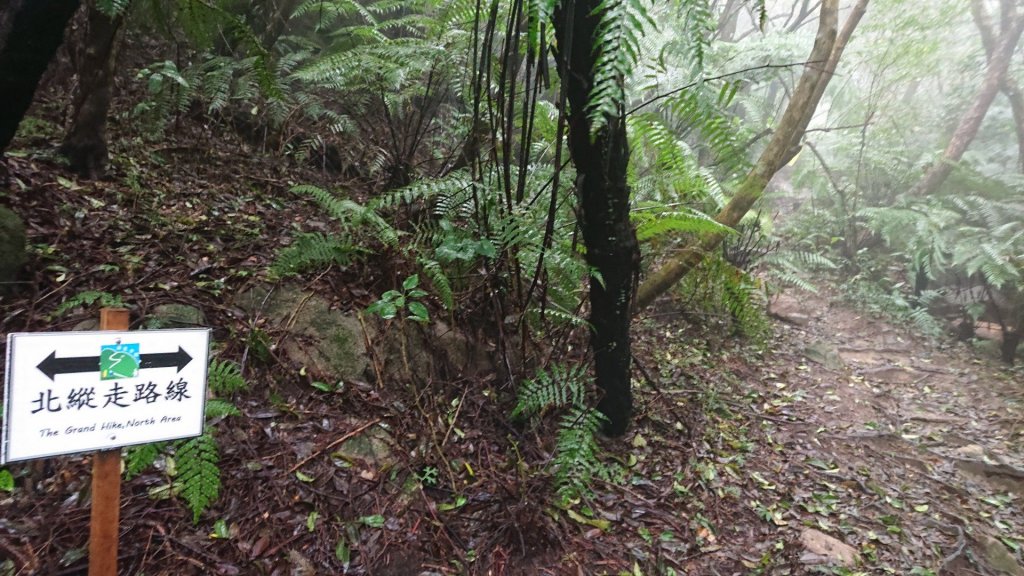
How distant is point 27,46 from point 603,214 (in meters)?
2.55

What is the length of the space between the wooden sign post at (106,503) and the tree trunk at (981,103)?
1056 centimetres

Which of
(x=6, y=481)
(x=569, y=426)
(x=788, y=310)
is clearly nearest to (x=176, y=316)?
(x=6, y=481)

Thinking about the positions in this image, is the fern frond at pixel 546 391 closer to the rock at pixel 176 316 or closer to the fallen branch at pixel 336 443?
the fallen branch at pixel 336 443

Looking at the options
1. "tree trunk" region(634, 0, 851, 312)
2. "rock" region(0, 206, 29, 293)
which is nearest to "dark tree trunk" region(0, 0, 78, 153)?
"rock" region(0, 206, 29, 293)

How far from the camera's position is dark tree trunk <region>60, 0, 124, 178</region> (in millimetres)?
2994

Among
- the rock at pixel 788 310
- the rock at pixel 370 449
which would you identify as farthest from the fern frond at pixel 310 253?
the rock at pixel 788 310

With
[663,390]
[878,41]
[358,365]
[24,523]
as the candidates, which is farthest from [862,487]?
[878,41]

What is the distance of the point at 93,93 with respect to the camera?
302 cm

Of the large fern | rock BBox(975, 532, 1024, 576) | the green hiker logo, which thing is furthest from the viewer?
rock BBox(975, 532, 1024, 576)

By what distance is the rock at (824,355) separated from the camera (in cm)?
531

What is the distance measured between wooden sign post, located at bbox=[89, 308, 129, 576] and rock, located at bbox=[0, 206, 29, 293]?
158 centimetres

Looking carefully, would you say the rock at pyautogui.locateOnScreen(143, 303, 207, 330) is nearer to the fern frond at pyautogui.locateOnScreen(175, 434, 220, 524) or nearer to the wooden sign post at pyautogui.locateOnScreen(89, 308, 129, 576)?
the fern frond at pyautogui.locateOnScreen(175, 434, 220, 524)

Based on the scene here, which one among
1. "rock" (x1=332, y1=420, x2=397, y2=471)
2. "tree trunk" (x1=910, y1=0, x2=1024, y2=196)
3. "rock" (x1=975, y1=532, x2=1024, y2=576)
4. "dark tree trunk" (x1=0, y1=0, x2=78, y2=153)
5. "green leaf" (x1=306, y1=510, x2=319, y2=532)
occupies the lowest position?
"rock" (x1=975, y1=532, x2=1024, y2=576)

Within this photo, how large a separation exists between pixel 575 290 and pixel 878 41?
28.0 ft
